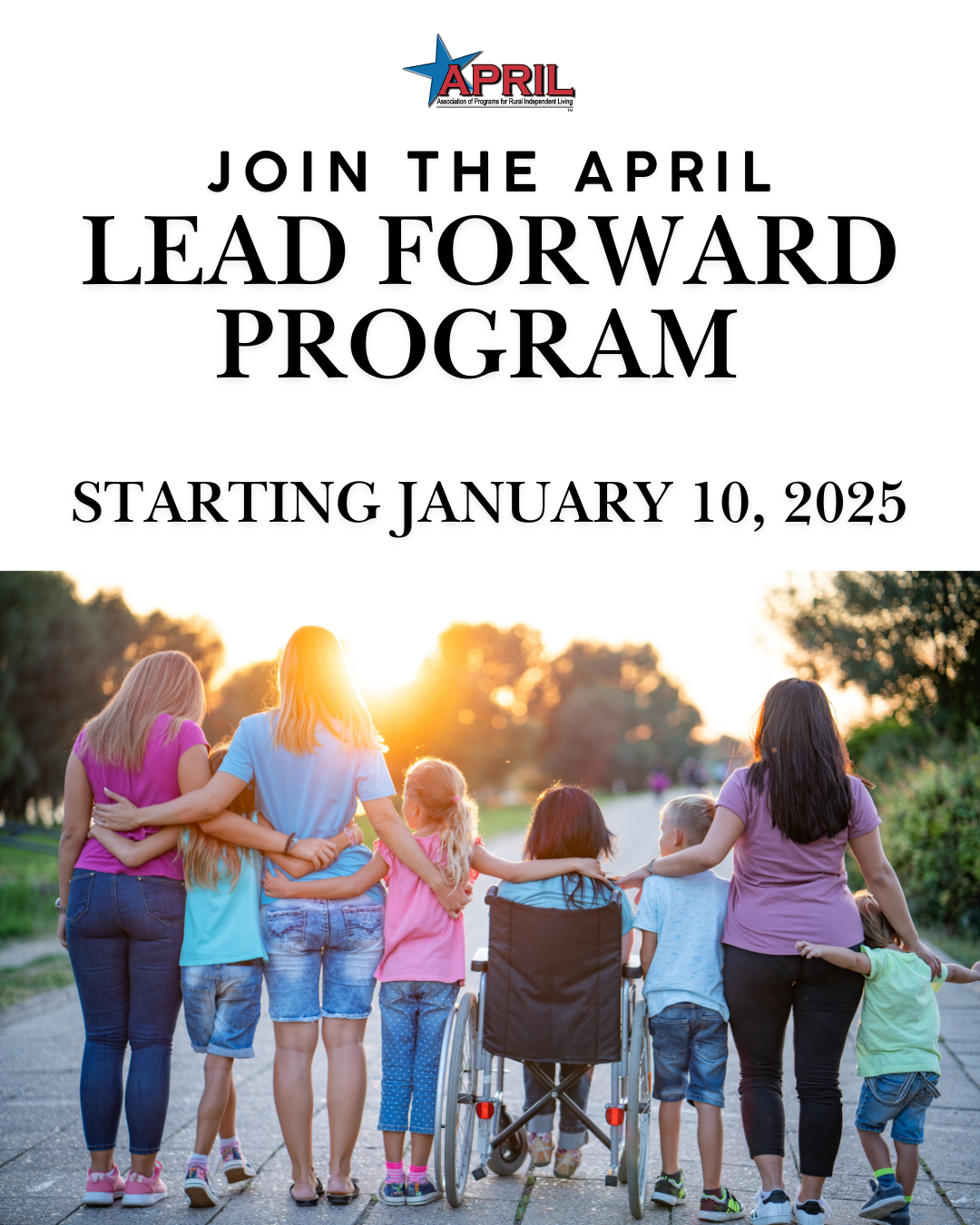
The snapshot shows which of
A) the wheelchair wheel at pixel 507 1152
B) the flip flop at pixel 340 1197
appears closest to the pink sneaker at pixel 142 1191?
the flip flop at pixel 340 1197

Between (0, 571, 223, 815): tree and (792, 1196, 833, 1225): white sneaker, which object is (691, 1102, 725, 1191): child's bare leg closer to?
(792, 1196, 833, 1225): white sneaker

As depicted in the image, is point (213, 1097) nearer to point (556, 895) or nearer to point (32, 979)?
point (556, 895)

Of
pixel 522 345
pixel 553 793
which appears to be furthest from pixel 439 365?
pixel 553 793

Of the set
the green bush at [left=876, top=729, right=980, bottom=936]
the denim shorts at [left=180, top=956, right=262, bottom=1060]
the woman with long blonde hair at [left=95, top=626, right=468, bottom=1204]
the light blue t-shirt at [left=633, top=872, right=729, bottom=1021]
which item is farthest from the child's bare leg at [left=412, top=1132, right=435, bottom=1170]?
the green bush at [left=876, top=729, right=980, bottom=936]

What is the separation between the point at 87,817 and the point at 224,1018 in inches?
33.5

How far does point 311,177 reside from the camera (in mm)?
7309

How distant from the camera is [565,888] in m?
4.04

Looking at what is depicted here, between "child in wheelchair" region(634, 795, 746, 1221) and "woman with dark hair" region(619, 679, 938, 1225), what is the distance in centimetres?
9

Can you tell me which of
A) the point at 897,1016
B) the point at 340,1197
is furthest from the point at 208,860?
the point at 897,1016

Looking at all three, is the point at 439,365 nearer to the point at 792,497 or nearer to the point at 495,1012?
the point at 792,497

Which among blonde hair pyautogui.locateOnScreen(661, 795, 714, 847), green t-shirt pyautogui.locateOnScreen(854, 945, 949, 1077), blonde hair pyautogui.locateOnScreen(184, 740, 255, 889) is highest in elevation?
blonde hair pyautogui.locateOnScreen(661, 795, 714, 847)

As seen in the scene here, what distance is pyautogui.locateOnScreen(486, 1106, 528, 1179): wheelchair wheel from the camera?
428 centimetres

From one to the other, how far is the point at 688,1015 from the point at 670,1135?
1.35 ft

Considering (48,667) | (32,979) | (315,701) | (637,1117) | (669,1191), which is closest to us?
(637,1117)
